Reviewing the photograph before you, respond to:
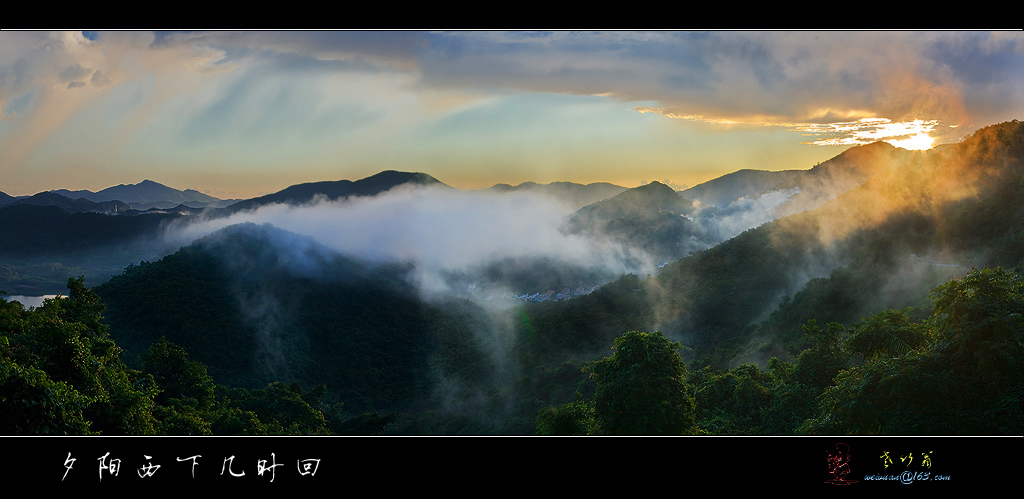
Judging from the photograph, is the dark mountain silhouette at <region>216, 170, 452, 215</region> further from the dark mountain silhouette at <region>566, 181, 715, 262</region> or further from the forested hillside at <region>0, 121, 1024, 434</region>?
the dark mountain silhouette at <region>566, 181, 715, 262</region>

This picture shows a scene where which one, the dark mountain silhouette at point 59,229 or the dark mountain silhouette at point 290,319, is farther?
the dark mountain silhouette at point 290,319

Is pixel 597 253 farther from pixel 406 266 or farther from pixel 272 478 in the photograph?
pixel 272 478

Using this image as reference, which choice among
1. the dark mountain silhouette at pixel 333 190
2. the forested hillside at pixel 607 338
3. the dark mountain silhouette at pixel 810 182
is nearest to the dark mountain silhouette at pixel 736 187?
the dark mountain silhouette at pixel 810 182

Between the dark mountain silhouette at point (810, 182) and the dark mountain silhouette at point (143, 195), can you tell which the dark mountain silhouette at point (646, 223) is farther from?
the dark mountain silhouette at point (143, 195)

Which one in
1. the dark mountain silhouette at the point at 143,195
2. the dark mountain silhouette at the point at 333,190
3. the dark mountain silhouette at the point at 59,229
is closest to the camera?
the dark mountain silhouette at the point at 143,195

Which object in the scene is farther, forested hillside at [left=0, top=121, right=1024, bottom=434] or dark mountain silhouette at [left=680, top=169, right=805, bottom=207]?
dark mountain silhouette at [left=680, top=169, right=805, bottom=207]

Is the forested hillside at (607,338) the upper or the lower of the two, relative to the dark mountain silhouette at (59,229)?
lower

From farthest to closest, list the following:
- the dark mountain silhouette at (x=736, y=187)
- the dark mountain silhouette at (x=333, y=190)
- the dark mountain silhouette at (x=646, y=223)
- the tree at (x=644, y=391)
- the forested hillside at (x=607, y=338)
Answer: the dark mountain silhouette at (x=736, y=187) → the dark mountain silhouette at (x=646, y=223) → the dark mountain silhouette at (x=333, y=190) → the tree at (x=644, y=391) → the forested hillside at (x=607, y=338)

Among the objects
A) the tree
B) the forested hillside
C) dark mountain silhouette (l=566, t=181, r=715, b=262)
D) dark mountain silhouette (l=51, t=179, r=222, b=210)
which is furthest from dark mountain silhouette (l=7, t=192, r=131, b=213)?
dark mountain silhouette (l=566, t=181, r=715, b=262)

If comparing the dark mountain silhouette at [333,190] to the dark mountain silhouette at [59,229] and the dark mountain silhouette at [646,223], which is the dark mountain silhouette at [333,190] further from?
the dark mountain silhouette at [646,223]

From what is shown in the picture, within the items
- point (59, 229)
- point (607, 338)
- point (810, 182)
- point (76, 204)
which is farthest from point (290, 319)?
point (810, 182)
